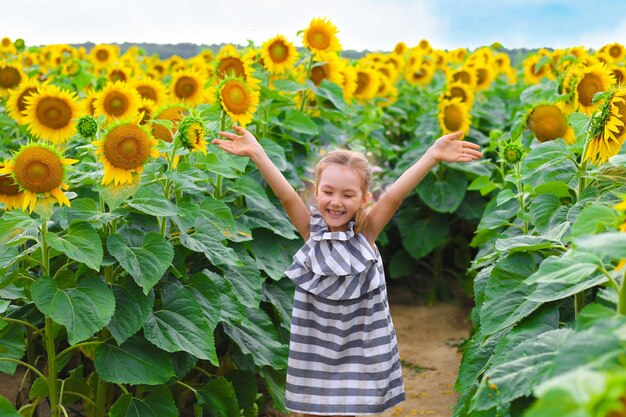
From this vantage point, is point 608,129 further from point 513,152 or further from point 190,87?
point 190,87

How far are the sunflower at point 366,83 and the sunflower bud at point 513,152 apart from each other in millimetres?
3071

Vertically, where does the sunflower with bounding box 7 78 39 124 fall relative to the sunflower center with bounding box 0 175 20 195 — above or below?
above

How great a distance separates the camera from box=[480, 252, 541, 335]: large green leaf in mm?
2336

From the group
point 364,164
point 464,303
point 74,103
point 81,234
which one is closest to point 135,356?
point 81,234

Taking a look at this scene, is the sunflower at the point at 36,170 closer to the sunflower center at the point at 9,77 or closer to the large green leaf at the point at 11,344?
the large green leaf at the point at 11,344

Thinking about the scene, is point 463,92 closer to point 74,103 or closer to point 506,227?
point 506,227

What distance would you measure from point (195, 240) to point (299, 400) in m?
0.66

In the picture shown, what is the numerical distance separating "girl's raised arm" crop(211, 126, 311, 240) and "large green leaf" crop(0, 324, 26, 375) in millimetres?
886

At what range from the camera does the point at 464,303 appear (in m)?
6.02

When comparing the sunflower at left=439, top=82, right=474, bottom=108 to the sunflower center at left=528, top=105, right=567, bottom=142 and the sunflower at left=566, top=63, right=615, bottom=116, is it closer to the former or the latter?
the sunflower at left=566, top=63, right=615, bottom=116

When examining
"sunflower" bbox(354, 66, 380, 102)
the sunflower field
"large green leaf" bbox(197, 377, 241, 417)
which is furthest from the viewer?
"sunflower" bbox(354, 66, 380, 102)

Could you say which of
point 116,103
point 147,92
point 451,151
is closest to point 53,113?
point 116,103

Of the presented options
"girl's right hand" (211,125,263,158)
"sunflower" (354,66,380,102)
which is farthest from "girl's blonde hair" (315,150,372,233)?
"sunflower" (354,66,380,102)

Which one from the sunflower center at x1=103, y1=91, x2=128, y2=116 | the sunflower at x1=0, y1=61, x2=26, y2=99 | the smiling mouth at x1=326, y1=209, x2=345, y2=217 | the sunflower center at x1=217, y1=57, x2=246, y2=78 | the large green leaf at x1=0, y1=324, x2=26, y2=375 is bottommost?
the large green leaf at x1=0, y1=324, x2=26, y2=375
